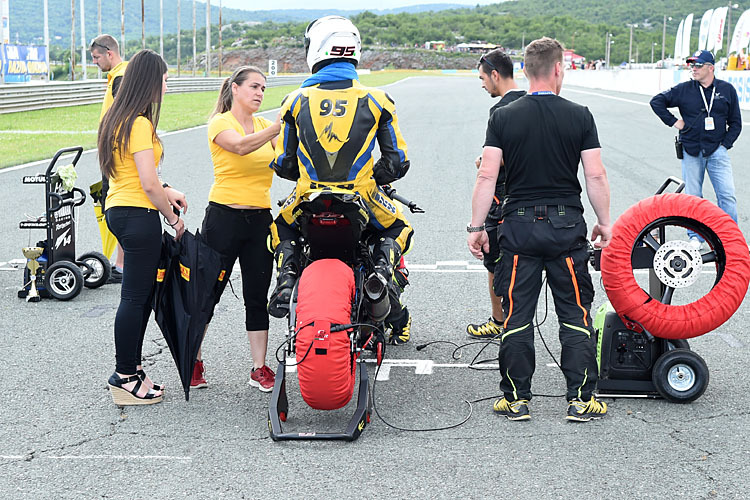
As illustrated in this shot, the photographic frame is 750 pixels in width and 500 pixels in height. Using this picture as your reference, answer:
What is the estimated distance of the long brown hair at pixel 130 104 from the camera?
516 centimetres

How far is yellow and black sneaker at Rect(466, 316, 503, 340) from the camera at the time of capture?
21.9 ft

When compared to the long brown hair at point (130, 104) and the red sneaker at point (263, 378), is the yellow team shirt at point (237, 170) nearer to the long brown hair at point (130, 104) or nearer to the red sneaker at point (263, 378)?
the long brown hair at point (130, 104)

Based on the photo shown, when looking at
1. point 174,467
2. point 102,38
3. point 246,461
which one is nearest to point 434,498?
point 246,461

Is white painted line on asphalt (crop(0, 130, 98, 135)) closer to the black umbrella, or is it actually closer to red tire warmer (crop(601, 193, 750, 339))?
the black umbrella

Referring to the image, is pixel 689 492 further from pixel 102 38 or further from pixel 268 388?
pixel 102 38

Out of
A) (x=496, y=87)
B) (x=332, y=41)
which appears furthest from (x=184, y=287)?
(x=496, y=87)

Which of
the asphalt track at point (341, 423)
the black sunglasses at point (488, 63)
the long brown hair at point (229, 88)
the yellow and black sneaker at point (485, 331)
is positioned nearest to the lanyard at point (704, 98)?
the asphalt track at point (341, 423)

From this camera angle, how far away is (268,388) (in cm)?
557

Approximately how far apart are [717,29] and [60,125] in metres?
48.7

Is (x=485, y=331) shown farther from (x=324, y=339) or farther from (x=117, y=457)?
(x=117, y=457)

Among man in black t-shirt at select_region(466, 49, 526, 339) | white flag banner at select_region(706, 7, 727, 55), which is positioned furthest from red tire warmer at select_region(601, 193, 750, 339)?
white flag banner at select_region(706, 7, 727, 55)

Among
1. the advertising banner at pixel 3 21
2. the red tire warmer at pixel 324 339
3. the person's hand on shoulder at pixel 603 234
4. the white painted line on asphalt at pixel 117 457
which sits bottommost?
the white painted line on asphalt at pixel 117 457

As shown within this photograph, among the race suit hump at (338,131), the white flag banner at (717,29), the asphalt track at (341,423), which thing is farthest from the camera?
the white flag banner at (717,29)

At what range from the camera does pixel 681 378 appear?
5234mm
